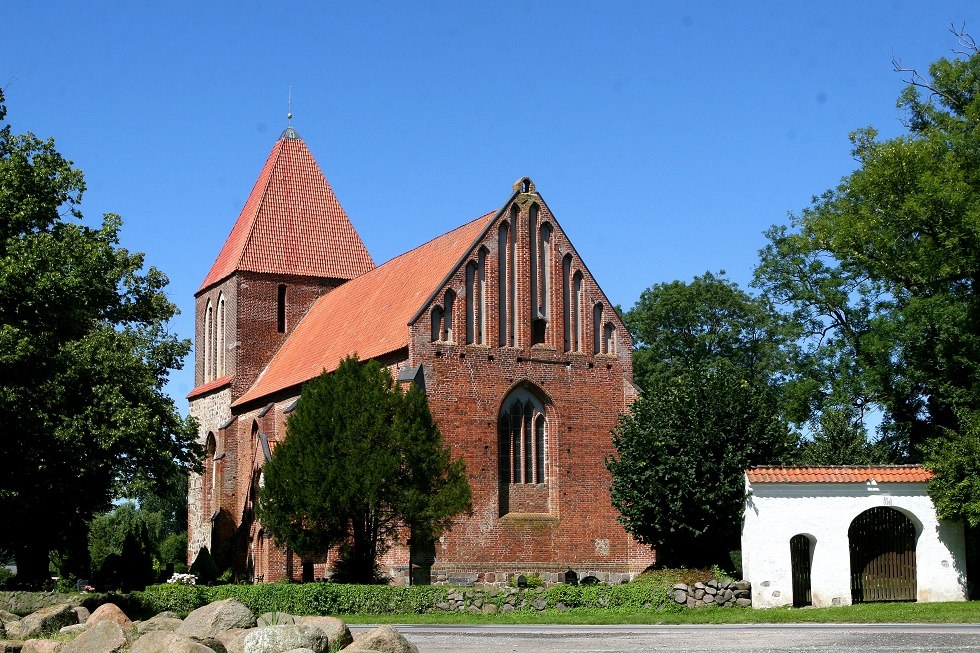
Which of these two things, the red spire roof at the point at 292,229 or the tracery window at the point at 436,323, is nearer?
the tracery window at the point at 436,323

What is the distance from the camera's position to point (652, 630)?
23.3 m

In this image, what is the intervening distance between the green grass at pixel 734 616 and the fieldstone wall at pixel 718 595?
522mm

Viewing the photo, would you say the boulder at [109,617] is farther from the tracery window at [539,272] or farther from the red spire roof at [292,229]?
the red spire roof at [292,229]

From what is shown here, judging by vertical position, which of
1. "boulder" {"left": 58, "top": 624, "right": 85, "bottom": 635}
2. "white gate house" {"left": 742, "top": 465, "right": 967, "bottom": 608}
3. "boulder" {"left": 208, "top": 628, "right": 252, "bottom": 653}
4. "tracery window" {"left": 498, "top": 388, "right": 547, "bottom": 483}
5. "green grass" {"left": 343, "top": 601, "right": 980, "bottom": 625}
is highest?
"tracery window" {"left": 498, "top": 388, "right": 547, "bottom": 483}

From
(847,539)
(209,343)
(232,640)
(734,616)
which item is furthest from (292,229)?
(232,640)

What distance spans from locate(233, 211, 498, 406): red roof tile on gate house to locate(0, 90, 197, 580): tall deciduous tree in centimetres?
556

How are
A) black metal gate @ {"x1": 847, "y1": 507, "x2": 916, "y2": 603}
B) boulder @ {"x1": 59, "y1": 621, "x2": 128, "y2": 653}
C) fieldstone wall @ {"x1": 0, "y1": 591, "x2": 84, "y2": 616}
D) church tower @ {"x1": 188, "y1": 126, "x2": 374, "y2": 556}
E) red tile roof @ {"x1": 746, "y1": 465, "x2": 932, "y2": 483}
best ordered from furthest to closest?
church tower @ {"x1": 188, "y1": 126, "x2": 374, "y2": 556}
black metal gate @ {"x1": 847, "y1": 507, "x2": 916, "y2": 603}
red tile roof @ {"x1": 746, "y1": 465, "x2": 932, "y2": 483}
fieldstone wall @ {"x1": 0, "y1": 591, "x2": 84, "y2": 616}
boulder @ {"x1": 59, "y1": 621, "x2": 128, "y2": 653}

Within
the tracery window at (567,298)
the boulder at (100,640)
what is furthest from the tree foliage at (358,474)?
the boulder at (100,640)

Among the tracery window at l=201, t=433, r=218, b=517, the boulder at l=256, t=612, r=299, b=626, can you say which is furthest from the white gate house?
the tracery window at l=201, t=433, r=218, b=517

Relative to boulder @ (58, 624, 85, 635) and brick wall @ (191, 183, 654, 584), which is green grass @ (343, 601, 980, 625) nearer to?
boulder @ (58, 624, 85, 635)

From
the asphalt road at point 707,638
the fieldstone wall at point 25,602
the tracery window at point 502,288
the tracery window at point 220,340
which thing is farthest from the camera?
the tracery window at point 220,340

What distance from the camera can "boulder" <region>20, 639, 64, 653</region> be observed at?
19969 mm

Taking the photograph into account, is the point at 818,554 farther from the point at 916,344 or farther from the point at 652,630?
the point at 916,344

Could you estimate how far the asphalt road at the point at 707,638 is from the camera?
18.8 metres
